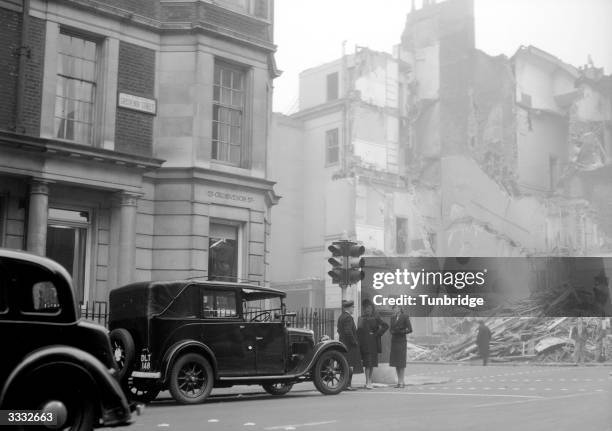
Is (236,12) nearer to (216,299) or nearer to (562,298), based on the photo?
(216,299)

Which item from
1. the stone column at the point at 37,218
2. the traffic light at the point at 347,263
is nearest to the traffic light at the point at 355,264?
the traffic light at the point at 347,263

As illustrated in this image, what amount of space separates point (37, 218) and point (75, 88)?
12.0ft

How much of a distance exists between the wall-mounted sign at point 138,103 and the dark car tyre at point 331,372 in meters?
8.75

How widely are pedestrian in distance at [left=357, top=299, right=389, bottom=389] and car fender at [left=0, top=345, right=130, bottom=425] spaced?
32.8 feet

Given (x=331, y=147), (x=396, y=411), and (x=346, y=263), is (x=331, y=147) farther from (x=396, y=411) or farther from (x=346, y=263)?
(x=396, y=411)

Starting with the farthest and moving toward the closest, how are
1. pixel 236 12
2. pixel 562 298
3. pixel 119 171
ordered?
pixel 562 298 → pixel 236 12 → pixel 119 171

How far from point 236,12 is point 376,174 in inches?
953

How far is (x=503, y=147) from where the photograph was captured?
163ft

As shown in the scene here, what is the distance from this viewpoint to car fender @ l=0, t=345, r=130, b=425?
24.4 feet

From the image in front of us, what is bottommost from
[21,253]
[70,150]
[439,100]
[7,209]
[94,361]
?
[94,361]

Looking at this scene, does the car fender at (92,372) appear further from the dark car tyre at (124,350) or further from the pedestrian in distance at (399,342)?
the pedestrian in distance at (399,342)

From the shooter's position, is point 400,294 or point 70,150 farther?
point 400,294

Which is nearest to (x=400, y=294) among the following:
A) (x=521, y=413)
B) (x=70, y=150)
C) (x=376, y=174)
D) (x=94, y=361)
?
(x=376, y=174)
